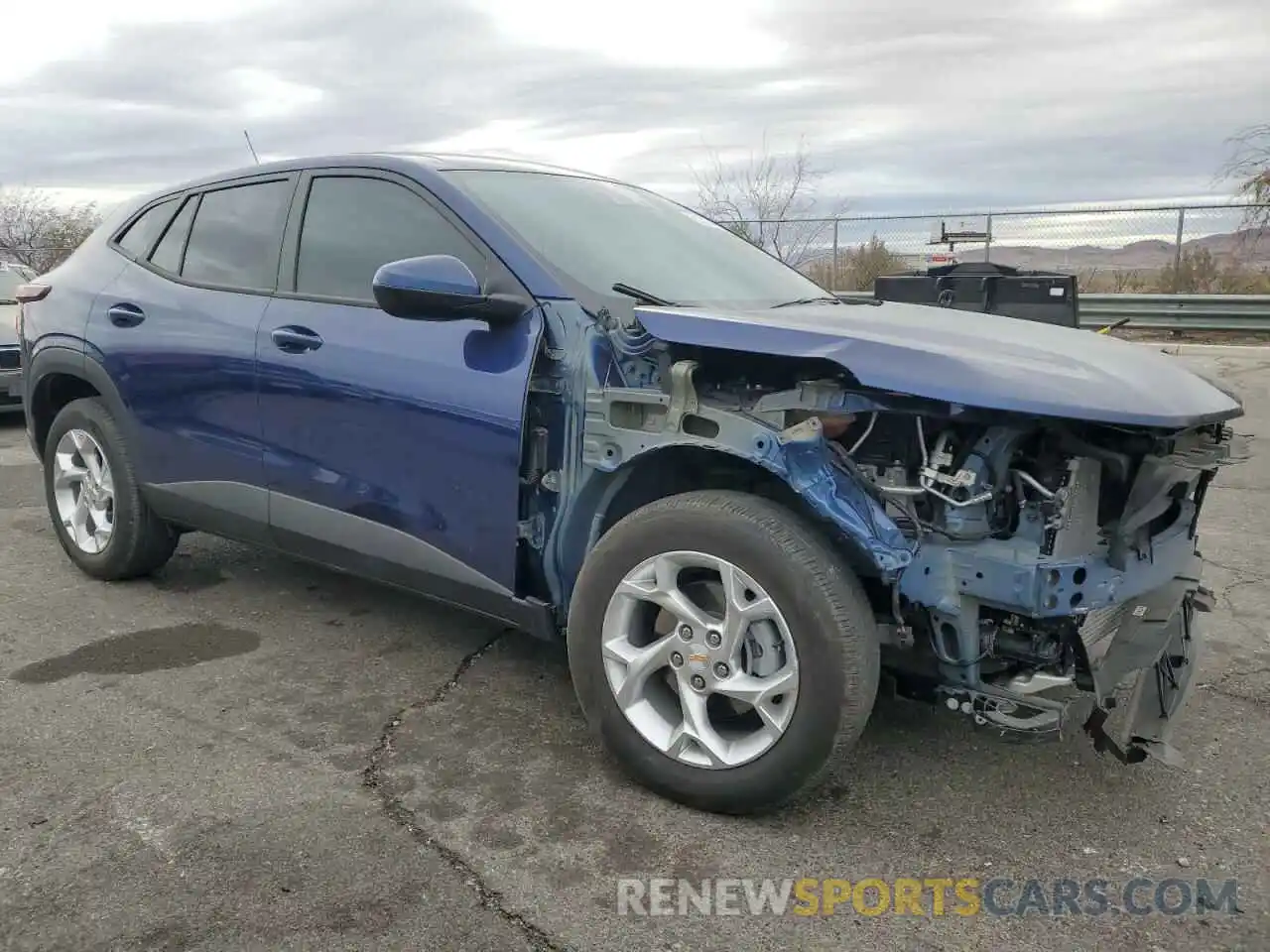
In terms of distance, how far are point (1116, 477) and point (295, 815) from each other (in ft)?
7.47

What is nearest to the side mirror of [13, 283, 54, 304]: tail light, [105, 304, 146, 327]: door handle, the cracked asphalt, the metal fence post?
the cracked asphalt

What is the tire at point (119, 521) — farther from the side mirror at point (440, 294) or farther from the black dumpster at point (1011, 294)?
the black dumpster at point (1011, 294)

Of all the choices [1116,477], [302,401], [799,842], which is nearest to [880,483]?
[1116,477]

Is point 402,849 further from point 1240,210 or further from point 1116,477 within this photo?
point 1240,210

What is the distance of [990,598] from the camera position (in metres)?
2.58

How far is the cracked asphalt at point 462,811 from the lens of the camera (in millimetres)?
2383

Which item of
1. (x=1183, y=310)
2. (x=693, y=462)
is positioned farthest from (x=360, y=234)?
(x=1183, y=310)

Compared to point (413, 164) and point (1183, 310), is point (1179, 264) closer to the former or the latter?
point (1183, 310)

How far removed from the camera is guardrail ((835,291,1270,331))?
48.4 feet

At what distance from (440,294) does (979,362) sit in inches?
58.4

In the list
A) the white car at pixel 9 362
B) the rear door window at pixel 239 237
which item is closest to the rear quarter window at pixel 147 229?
the rear door window at pixel 239 237

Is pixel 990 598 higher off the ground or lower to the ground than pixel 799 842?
higher

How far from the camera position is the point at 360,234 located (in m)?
3.72

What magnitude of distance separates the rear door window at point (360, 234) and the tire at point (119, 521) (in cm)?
137
